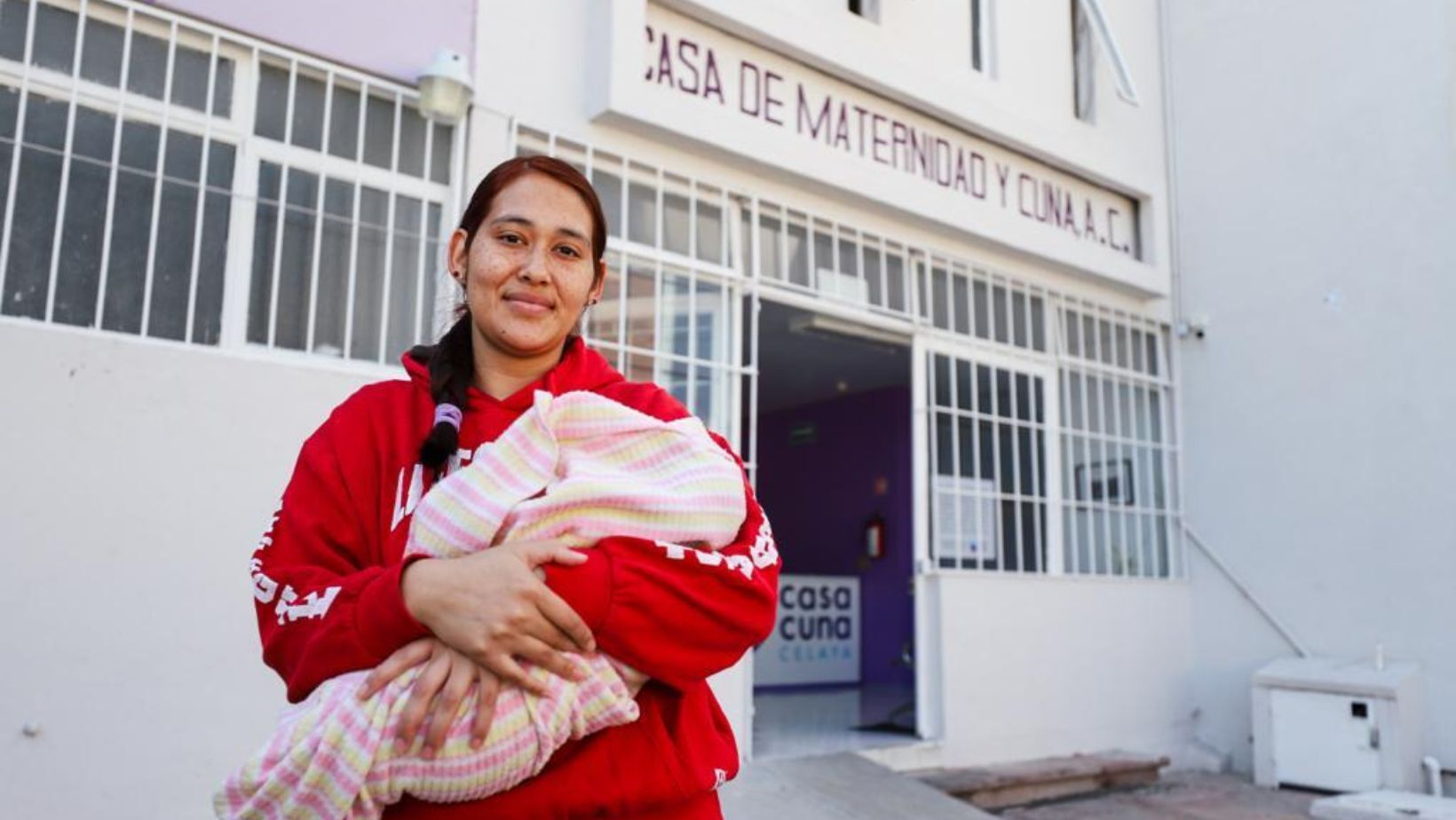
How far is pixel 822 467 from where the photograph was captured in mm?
10453

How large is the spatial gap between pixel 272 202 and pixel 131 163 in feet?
1.44

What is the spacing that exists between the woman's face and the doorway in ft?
16.0

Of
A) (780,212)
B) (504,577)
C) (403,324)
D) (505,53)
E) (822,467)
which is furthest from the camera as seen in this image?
(822,467)

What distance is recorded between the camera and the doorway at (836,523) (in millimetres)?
7723

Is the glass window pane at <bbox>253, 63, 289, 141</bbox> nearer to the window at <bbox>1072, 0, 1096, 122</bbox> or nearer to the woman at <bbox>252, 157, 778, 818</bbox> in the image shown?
the woman at <bbox>252, 157, 778, 818</bbox>

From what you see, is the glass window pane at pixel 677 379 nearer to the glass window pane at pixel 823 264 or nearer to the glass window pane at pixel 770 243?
the glass window pane at pixel 770 243

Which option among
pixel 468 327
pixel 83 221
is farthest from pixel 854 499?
pixel 468 327

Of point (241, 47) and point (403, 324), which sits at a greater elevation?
point (241, 47)

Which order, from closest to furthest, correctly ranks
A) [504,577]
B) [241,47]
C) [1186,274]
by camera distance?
[504,577] < [241,47] < [1186,274]

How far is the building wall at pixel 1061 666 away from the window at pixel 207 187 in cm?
319

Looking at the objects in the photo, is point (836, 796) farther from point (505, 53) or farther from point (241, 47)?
point (241, 47)

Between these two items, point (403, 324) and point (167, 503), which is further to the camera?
point (403, 324)

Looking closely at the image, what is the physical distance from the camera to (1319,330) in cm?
648

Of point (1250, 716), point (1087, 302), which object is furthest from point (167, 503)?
point (1250, 716)
